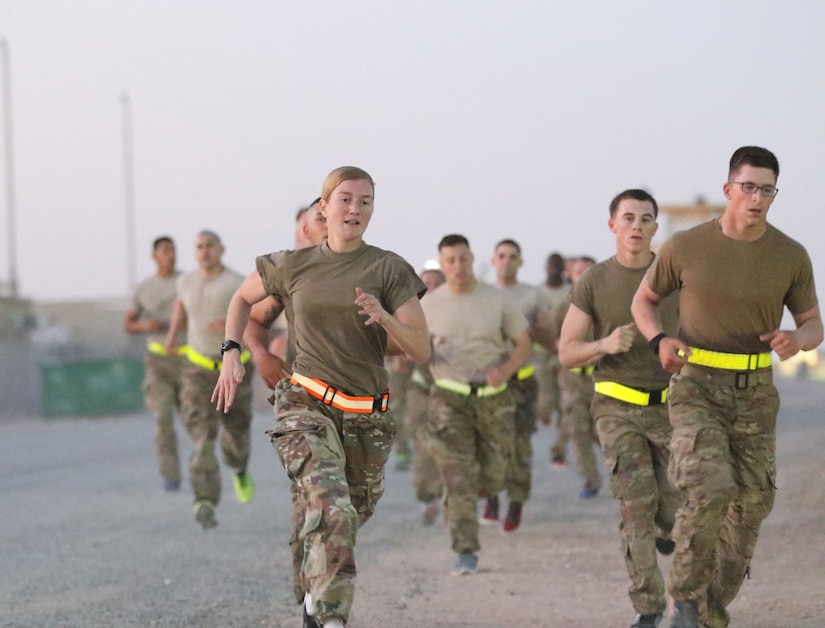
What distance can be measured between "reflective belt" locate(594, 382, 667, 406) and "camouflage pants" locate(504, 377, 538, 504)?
3.60m

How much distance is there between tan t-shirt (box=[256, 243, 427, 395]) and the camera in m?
6.64

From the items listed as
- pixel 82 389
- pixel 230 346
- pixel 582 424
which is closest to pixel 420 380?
pixel 582 424

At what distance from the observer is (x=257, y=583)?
936 cm

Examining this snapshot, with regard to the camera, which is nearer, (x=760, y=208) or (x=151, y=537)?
(x=760, y=208)

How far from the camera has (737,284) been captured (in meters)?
6.80

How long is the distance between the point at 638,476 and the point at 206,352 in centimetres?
547

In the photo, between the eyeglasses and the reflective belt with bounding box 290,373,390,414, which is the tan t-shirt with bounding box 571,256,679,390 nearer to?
the eyeglasses

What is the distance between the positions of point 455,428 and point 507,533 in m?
1.88

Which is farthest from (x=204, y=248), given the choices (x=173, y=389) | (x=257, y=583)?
(x=257, y=583)

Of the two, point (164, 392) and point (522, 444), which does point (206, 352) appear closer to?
point (164, 392)

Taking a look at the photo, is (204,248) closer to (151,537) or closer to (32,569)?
(151,537)

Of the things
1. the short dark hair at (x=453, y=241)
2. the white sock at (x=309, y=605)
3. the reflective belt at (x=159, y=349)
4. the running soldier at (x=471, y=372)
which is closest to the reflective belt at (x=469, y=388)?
the running soldier at (x=471, y=372)

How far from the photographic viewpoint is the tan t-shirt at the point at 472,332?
10711 mm

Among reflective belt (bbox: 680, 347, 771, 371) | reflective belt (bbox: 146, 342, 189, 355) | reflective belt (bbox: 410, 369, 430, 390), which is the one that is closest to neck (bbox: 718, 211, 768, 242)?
reflective belt (bbox: 680, 347, 771, 371)
